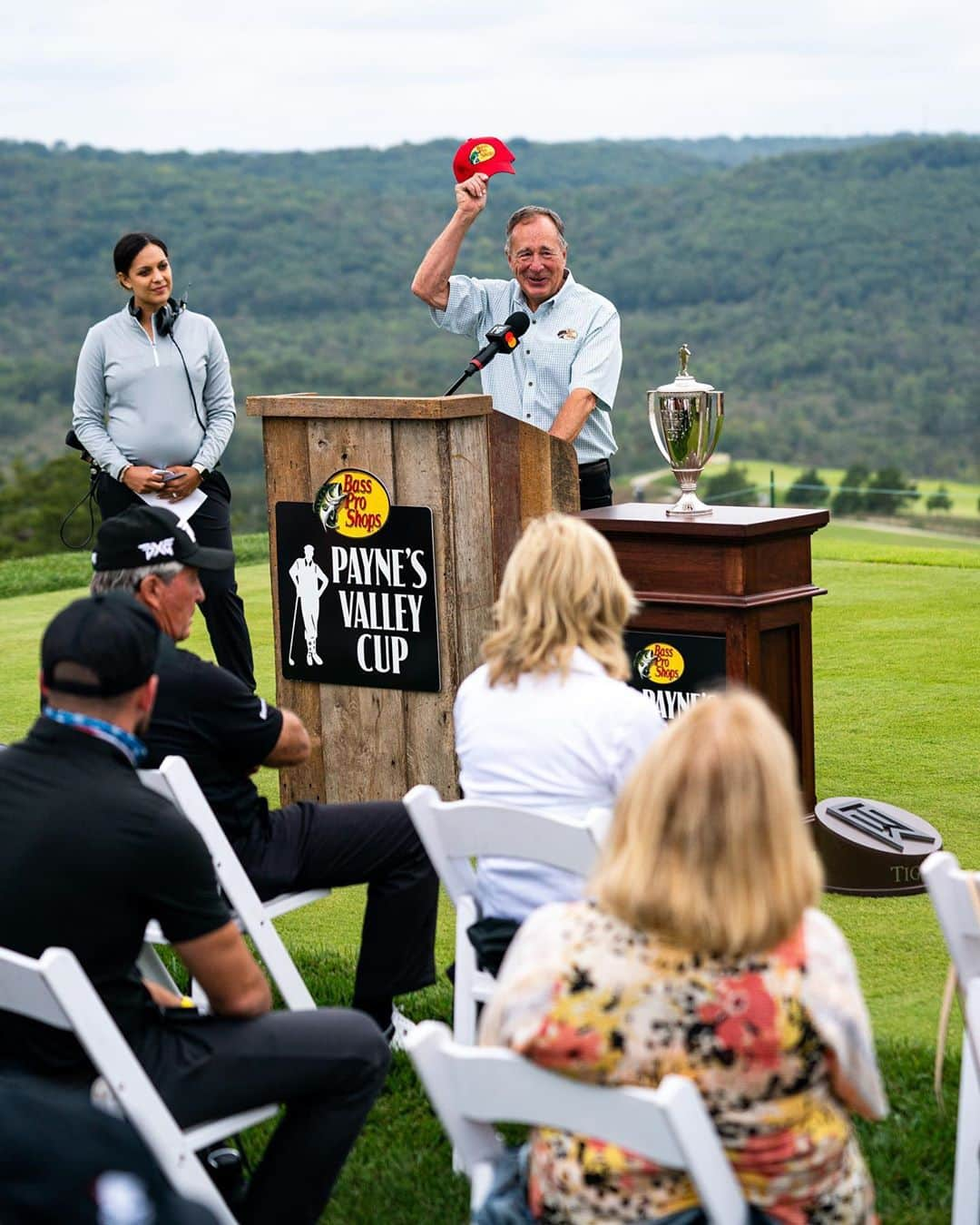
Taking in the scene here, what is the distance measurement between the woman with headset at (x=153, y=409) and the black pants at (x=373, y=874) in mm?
2192

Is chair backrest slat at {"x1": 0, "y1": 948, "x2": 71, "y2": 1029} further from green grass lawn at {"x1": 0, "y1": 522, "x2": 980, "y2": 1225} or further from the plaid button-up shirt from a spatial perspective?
the plaid button-up shirt

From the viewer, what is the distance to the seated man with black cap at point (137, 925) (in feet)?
7.36

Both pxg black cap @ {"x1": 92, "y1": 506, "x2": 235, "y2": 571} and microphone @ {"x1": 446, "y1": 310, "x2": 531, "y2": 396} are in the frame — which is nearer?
pxg black cap @ {"x1": 92, "y1": 506, "x2": 235, "y2": 571}

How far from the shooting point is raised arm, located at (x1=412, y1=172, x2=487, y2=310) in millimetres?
4867

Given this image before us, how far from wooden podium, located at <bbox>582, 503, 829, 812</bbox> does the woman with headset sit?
5.43 ft

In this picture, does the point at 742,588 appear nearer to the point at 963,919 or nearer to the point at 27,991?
the point at 963,919

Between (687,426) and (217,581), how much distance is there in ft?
5.95

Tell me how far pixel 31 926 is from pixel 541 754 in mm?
883

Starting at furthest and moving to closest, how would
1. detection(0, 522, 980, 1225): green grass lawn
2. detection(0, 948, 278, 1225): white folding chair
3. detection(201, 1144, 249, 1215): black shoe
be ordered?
detection(0, 522, 980, 1225): green grass lawn → detection(201, 1144, 249, 1215): black shoe → detection(0, 948, 278, 1225): white folding chair

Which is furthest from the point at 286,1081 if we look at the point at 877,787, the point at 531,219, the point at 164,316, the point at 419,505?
the point at 164,316

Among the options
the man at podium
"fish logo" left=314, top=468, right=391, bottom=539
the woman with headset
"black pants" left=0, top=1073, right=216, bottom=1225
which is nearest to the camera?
"black pants" left=0, top=1073, right=216, bottom=1225

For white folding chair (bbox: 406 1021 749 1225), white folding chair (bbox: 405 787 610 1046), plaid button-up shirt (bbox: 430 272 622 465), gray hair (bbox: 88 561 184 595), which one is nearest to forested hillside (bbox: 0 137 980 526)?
plaid button-up shirt (bbox: 430 272 622 465)

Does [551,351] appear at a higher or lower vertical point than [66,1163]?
higher

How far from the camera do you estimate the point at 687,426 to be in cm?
446
